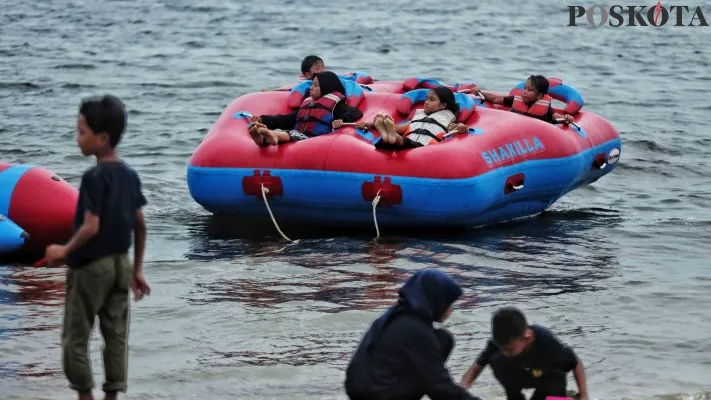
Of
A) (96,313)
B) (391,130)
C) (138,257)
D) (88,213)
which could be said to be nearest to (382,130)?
(391,130)

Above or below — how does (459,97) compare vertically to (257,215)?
above

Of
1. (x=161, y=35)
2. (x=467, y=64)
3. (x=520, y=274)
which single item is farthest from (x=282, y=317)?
(x=161, y=35)

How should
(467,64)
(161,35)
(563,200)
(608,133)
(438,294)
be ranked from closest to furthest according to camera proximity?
(438,294), (608,133), (563,200), (467,64), (161,35)

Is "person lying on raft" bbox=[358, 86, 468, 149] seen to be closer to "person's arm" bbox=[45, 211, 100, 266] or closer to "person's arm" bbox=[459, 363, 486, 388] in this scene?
"person's arm" bbox=[459, 363, 486, 388]

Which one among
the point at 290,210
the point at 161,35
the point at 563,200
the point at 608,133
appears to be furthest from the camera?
the point at 161,35

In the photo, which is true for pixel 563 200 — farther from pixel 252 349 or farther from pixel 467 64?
pixel 467 64

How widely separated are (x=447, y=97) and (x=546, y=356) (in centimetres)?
469

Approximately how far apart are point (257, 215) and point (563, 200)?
130 inches

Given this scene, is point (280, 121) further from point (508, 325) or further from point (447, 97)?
point (508, 325)

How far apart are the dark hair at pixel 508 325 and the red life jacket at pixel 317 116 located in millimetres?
4868

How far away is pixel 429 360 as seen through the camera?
4.48 metres

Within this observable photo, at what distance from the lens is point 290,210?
910cm

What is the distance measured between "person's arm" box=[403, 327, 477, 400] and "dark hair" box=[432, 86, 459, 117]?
197 inches

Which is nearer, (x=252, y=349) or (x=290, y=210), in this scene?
(x=252, y=349)
